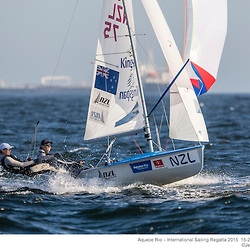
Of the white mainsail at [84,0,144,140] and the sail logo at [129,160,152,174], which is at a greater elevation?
the white mainsail at [84,0,144,140]

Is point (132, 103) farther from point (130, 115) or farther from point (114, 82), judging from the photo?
point (114, 82)

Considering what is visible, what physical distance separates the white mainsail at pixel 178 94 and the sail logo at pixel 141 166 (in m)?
0.77

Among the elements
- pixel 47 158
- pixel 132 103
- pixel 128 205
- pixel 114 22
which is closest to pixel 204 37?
pixel 114 22

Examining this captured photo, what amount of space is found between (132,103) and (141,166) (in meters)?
1.34

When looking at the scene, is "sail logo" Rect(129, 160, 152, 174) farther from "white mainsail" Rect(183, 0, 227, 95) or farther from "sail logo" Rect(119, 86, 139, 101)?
"white mainsail" Rect(183, 0, 227, 95)

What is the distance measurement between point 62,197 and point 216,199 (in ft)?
8.78

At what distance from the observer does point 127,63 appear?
46.6ft

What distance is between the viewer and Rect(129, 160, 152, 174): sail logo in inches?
534

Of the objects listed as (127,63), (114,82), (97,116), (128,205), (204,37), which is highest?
(204,37)

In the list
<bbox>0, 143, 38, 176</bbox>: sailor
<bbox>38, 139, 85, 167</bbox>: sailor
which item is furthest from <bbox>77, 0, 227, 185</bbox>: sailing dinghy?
<bbox>0, 143, 38, 176</bbox>: sailor

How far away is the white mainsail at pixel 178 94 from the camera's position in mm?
13812

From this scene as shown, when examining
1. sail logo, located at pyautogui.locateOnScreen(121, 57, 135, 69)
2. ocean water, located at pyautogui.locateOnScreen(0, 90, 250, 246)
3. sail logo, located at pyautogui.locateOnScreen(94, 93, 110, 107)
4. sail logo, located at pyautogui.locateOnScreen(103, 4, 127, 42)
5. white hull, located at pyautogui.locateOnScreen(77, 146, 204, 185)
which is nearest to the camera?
ocean water, located at pyautogui.locateOnScreen(0, 90, 250, 246)

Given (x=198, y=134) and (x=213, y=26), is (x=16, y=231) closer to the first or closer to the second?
(x=198, y=134)

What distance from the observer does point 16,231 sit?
10648 millimetres
